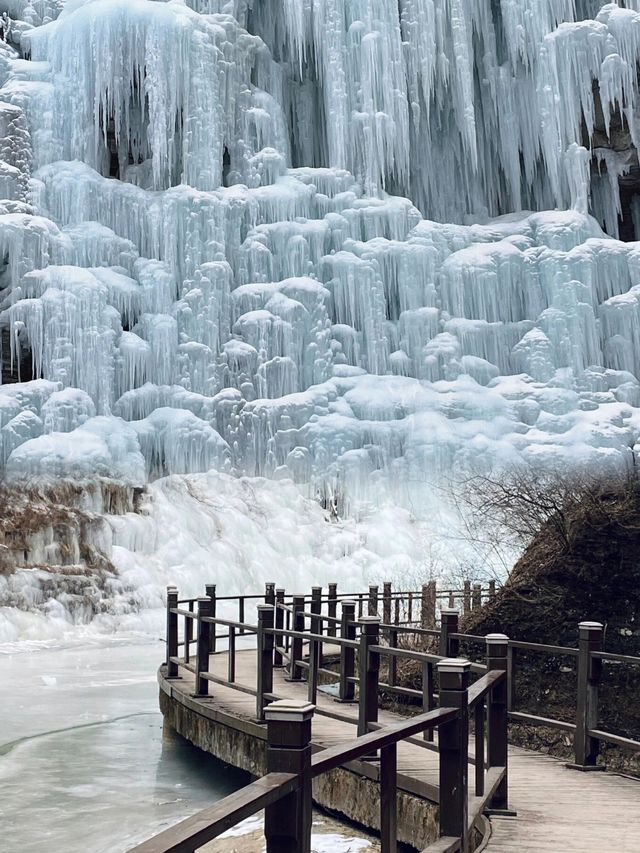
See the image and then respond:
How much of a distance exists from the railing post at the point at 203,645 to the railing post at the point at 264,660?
38.4 inches

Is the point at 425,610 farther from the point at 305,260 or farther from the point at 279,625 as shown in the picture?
the point at 305,260

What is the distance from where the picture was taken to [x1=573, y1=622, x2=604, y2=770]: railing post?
22.5 ft

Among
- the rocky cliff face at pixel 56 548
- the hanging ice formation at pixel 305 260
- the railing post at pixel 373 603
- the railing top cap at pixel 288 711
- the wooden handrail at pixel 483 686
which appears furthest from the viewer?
the rocky cliff face at pixel 56 548

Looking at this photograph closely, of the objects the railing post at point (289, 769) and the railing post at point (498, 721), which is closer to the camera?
the railing post at point (289, 769)

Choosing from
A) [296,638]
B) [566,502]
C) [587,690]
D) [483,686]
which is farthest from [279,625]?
[483,686]

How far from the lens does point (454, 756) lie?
155 inches

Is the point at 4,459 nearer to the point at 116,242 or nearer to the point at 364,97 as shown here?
the point at 116,242

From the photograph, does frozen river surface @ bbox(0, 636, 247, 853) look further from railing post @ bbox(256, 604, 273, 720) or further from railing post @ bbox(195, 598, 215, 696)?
railing post @ bbox(256, 604, 273, 720)

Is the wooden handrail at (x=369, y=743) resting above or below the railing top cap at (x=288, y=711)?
below

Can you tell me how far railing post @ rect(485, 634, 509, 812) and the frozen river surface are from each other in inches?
148

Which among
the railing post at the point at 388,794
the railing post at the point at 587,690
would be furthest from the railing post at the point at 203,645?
the railing post at the point at 388,794

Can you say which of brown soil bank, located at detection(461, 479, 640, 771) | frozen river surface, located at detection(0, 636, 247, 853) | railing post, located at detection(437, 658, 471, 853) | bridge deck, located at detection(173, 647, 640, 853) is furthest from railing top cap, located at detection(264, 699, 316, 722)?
brown soil bank, located at detection(461, 479, 640, 771)

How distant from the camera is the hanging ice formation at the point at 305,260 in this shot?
2317cm

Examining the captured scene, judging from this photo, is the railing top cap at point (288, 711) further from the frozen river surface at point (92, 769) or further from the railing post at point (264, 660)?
the frozen river surface at point (92, 769)
